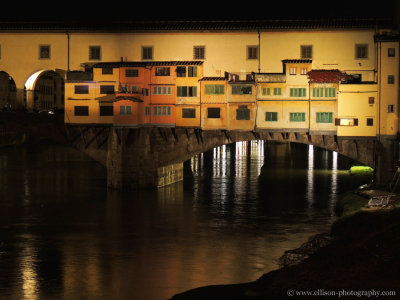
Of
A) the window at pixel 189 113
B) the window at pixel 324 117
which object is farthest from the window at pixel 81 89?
the window at pixel 324 117

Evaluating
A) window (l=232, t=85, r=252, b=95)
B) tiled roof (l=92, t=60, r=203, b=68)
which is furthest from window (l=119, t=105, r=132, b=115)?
window (l=232, t=85, r=252, b=95)

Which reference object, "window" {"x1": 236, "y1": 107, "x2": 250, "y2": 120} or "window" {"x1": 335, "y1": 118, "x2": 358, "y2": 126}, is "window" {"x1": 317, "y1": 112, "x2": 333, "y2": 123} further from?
"window" {"x1": 236, "y1": 107, "x2": 250, "y2": 120}

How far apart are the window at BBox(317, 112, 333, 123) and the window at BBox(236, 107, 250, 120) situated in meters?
4.44

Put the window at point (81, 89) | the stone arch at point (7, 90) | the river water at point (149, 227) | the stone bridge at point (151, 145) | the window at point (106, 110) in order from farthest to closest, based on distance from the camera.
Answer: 1. the stone arch at point (7, 90)
2. the window at point (106, 110)
3. the window at point (81, 89)
4. the stone bridge at point (151, 145)
5. the river water at point (149, 227)

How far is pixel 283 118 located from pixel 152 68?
349 inches

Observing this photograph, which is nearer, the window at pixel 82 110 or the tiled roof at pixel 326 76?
the tiled roof at pixel 326 76

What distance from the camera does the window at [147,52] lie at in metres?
44.5

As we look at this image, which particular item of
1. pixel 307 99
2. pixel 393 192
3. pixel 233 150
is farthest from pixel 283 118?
pixel 233 150

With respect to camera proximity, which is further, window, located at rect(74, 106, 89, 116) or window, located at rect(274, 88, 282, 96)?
window, located at rect(74, 106, 89, 116)

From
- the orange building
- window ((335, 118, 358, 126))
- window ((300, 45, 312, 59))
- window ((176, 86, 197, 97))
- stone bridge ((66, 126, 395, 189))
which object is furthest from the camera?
window ((176, 86, 197, 97))

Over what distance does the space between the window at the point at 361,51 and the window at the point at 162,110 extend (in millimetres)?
12187

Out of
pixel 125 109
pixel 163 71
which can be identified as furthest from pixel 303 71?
pixel 125 109

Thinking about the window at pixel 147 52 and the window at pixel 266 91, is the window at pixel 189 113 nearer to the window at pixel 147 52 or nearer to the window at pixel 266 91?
the window at pixel 147 52

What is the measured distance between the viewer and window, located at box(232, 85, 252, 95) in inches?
1698
